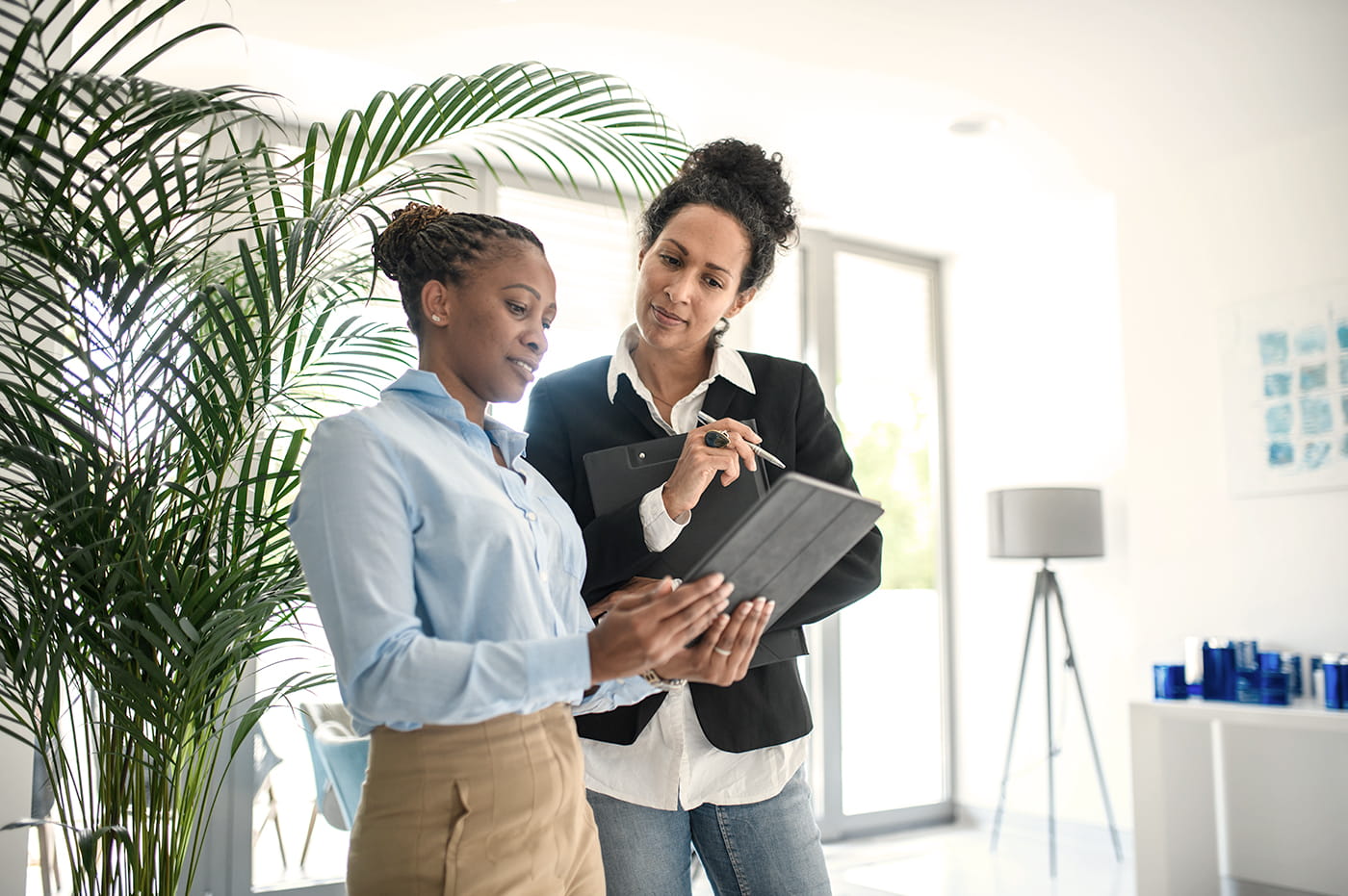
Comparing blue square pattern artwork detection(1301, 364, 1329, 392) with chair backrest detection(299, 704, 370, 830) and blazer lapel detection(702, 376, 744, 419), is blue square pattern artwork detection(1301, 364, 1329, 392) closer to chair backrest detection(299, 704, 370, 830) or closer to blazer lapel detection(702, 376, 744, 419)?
blazer lapel detection(702, 376, 744, 419)

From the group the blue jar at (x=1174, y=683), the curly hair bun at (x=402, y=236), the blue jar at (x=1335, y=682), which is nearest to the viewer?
the curly hair bun at (x=402, y=236)

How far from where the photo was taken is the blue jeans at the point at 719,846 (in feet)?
4.47

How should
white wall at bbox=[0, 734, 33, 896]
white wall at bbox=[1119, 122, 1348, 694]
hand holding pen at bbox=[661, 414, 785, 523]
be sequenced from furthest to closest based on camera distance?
white wall at bbox=[1119, 122, 1348, 694], white wall at bbox=[0, 734, 33, 896], hand holding pen at bbox=[661, 414, 785, 523]

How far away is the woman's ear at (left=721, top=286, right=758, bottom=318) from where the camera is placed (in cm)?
162

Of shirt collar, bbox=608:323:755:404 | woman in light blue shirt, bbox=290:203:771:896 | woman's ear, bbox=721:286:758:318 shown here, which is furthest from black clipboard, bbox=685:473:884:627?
woman's ear, bbox=721:286:758:318

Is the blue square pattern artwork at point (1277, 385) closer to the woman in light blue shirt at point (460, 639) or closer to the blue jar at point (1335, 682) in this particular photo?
the blue jar at point (1335, 682)

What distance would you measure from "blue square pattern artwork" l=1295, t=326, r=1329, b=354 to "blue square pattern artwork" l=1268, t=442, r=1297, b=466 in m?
0.35

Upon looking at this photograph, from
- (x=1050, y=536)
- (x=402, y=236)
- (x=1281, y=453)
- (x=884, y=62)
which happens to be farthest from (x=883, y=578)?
(x=402, y=236)

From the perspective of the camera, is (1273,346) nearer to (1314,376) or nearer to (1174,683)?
(1314,376)

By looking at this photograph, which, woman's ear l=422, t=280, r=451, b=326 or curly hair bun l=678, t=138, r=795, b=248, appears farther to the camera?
curly hair bun l=678, t=138, r=795, b=248

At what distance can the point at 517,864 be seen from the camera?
0.96 m

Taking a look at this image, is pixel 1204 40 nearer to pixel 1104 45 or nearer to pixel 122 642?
pixel 1104 45

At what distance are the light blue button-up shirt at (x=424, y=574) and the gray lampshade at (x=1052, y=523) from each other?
12.0 feet

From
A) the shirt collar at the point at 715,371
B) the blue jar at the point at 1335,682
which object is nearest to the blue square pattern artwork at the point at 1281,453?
A: the blue jar at the point at 1335,682
